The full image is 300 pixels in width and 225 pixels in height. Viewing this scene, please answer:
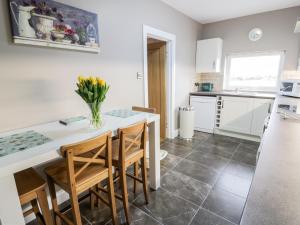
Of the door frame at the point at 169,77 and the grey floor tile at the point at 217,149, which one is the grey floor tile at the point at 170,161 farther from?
the door frame at the point at 169,77

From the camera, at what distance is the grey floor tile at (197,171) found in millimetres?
2242

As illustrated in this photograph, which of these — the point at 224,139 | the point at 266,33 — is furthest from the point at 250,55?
the point at 224,139

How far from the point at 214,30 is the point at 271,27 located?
1.13m

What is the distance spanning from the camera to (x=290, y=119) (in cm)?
164

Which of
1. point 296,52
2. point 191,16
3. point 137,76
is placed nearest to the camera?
point 137,76

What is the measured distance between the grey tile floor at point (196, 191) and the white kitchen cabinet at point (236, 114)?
52 cm

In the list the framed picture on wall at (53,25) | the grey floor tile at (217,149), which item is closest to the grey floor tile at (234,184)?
the grey floor tile at (217,149)

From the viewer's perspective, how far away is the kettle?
137 centimetres

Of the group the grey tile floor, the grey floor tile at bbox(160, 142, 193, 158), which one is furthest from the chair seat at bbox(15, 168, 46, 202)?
the grey floor tile at bbox(160, 142, 193, 158)

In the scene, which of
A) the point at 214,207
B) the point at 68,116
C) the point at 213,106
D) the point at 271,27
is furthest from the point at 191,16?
the point at 214,207

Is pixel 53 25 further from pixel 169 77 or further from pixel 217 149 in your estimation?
pixel 217 149

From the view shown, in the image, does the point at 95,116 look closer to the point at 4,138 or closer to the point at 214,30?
the point at 4,138

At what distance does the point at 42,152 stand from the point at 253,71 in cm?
420

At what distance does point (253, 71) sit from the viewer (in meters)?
3.79
